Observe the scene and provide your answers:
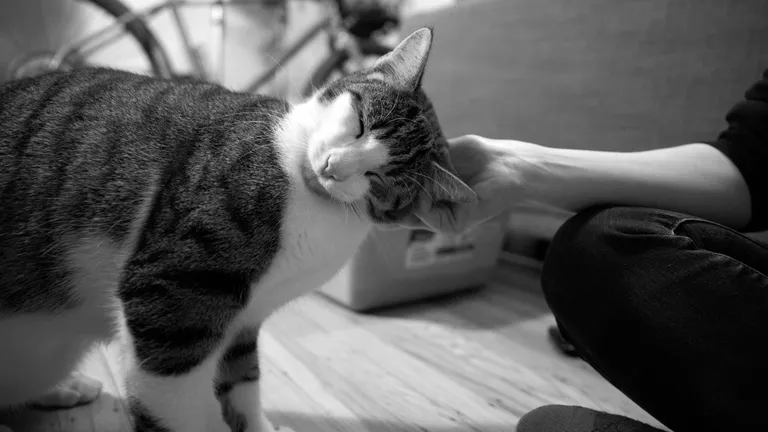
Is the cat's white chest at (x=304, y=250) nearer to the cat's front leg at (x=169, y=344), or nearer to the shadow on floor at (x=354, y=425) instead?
the cat's front leg at (x=169, y=344)

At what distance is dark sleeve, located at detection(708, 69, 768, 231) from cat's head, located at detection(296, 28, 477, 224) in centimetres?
51

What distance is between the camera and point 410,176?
0.73 meters

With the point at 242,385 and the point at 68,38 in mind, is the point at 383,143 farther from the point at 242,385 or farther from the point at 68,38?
the point at 68,38

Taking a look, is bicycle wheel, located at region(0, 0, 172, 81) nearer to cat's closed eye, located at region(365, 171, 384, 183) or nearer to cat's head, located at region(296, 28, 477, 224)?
cat's head, located at region(296, 28, 477, 224)

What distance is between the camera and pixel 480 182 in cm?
85

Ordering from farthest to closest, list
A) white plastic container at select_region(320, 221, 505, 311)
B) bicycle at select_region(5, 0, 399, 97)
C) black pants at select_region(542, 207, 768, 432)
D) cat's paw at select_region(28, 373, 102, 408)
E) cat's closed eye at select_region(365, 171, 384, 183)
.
Answer: 1. bicycle at select_region(5, 0, 399, 97)
2. white plastic container at select_region(320, 221, 505, 311)
3. cat's paw at select_region(28, 373, 102, 408)
4. cat's closed eye at select_region(365, 171, 384, 183)
5. black pants at select_region(542, 207, 768, 432)

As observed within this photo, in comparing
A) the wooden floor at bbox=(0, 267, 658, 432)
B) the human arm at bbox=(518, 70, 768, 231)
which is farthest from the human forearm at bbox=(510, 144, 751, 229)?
the wooden floor at bbox=(0, 267, 658, 432)

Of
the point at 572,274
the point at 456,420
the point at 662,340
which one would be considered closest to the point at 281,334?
the point at 456,420

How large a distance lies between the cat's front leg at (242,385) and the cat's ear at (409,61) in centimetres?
46

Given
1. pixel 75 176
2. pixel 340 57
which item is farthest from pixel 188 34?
pixel 75 176

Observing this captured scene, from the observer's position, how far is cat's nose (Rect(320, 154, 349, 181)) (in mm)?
651

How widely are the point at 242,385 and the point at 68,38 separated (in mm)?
2621

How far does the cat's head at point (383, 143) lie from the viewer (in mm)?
673

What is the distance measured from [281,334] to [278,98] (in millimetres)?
592
